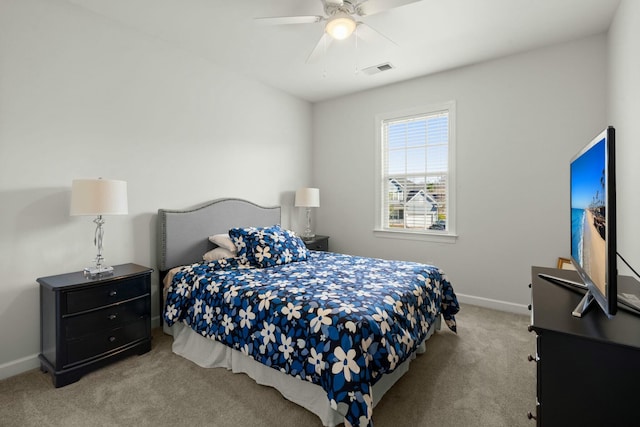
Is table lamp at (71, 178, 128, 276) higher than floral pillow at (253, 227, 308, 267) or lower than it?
higher

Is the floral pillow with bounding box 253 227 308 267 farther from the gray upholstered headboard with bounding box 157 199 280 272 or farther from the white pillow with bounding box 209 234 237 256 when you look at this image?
the gray upholstered headboard with bounding box 157 199 280 272

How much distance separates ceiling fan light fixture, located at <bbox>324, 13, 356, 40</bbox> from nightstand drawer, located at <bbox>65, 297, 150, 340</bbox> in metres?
2.51

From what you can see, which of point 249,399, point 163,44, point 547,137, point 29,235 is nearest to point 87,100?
point 163,44

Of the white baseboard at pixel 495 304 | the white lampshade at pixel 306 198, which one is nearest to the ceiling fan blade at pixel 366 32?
the white lampshade at pixel 306 198

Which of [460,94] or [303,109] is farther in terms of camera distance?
[303,109]

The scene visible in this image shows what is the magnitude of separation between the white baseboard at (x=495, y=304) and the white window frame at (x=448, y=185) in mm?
689

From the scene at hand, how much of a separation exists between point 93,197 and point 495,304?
3.91 metres

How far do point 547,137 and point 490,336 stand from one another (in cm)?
205

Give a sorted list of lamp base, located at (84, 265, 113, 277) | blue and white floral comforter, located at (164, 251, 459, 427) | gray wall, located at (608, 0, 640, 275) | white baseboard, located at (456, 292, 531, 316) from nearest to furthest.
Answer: blue and white floral comforter, located at (164, 251, 459, 427) → gray wall, located at (608, 0, 640, 275) → lamp base, located at (84, 265, 113, 277) → white baseboard, located at (456, 292, 531, 316)

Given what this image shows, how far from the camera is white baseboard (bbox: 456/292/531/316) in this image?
332 cm

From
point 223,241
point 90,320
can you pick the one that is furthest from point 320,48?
point 90,320

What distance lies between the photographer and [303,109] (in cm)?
473

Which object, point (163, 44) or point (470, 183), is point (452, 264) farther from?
point (163, 44)

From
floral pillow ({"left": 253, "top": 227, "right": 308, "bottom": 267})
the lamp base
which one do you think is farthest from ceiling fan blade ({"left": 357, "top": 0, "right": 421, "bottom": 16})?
the lamp base
